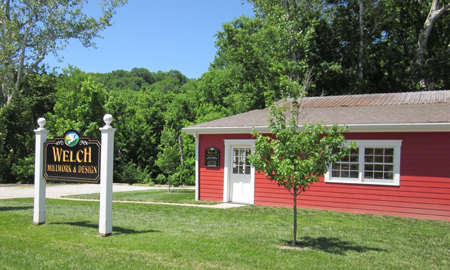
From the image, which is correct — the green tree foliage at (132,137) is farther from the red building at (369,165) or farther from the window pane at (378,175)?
the window pane at (378,175)

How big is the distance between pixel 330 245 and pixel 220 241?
79.3 inches

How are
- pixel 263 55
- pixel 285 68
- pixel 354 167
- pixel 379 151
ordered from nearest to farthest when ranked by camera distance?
pixel 379 151
pixel 354 167
pixel 285 68
pixel 263 55

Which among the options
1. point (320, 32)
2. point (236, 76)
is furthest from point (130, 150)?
point (320, 32)

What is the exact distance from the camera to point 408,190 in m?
10.9

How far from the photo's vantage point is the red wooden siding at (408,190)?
34.2ft

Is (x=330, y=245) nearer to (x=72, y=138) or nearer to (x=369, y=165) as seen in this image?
(x=369, y=165)

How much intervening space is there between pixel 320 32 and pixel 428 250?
22.7 meters

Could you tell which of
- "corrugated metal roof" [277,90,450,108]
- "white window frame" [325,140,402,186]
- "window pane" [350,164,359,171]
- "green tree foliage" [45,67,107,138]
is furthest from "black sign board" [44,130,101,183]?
"green tree foliage" [45,67,107,138]

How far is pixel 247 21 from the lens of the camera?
91.2 feet

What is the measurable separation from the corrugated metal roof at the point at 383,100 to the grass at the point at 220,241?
565 centimetres

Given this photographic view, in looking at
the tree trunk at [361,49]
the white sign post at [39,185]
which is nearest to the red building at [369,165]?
the white sign post at [39,185]

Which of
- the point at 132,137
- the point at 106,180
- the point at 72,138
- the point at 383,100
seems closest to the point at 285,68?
the point at 383,100

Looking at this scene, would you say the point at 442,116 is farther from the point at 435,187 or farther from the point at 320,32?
the point at 320,32

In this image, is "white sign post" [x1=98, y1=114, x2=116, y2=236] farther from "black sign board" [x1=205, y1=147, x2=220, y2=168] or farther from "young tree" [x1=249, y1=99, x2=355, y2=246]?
"black sign board" [x1=205, y1=147, x2=220, y2=168]
